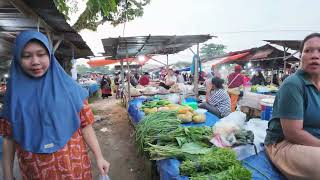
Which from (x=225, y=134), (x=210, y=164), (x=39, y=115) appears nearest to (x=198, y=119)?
(x=225, y=134)

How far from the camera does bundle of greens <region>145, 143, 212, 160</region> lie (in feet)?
8.84

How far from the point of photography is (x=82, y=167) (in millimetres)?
1774

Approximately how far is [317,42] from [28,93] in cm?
232

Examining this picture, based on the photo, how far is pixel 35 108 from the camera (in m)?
1.58

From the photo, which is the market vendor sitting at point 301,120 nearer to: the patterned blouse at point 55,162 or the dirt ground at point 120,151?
the patterned blouse at point 55,162

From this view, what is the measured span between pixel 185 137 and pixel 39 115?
1949mm

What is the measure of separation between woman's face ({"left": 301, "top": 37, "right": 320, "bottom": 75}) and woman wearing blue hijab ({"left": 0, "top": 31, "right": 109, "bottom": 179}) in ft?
6.45

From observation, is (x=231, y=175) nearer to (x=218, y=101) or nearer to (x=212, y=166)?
(x=212, y=166)

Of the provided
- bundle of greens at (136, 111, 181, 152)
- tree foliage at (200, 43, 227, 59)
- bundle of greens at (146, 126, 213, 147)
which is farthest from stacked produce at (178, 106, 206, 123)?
tree foliage at (200, 43, 227, 59)

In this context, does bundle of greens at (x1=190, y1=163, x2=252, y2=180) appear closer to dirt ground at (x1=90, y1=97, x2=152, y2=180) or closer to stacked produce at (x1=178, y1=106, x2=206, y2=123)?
stacked produce at (x1=178, y1=106, x2=206, y2=123)

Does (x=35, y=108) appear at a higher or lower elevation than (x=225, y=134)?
higher

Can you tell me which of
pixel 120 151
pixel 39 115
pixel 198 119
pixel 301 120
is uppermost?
pixel 39 115

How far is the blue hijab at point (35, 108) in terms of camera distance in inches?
61.6

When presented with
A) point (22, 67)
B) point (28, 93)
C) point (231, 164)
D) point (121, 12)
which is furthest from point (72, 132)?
point (121, 12)
